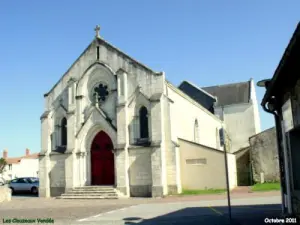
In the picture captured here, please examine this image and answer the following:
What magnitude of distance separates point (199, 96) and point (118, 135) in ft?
73.3

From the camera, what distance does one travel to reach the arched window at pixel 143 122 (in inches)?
945

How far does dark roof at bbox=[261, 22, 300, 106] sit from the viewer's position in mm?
5590

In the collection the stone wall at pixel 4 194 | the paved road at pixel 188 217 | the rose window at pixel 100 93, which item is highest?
the rose window at pixel 100 93

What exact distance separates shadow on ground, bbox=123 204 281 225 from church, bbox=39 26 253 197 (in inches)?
348

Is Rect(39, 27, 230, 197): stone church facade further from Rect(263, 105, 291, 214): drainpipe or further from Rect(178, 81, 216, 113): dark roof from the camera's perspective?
Rect(178, 81, 216, 113): dark roof

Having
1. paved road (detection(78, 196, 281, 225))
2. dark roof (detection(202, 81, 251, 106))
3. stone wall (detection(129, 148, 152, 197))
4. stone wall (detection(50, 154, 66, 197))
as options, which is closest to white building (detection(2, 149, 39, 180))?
dark roof (detection(202, 81, 251, 106))

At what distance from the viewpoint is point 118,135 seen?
24.2 meters

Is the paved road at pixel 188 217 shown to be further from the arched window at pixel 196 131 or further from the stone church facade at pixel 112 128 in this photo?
the arched window at pixel 196 131

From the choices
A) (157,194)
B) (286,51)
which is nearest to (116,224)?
(286,51)

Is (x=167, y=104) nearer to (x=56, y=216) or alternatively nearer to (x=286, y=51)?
(x=56, y=216)

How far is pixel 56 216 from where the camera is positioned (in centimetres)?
1410

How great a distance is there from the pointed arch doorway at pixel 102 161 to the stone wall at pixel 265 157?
1141 centimetres

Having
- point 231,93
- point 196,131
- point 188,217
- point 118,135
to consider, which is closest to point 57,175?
point 118,135

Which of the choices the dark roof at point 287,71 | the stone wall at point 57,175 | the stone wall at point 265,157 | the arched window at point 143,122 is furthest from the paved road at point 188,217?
the stone wall at point 265,157
